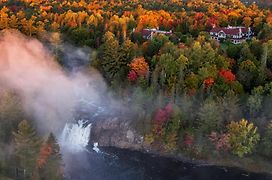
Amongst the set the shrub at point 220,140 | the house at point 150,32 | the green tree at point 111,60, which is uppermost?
the house at point 150,32

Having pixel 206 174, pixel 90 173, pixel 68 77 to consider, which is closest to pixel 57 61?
pixel 68 77

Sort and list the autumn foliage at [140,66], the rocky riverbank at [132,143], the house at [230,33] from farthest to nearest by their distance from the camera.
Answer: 1. the house at [230,33]
2. the autumn foliage at [140,66]
3. the rocky riverbank at [132,143]

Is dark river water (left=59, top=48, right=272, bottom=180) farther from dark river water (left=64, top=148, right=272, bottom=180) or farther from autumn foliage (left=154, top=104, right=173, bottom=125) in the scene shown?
autumn foliage (left=154, top=104, right=173, bottom=125)

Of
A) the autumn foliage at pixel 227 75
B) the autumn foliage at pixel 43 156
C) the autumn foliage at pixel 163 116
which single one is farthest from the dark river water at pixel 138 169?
the autumn foliage at pixel 227 75

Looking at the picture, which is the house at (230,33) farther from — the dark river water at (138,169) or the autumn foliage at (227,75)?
the dark river water at (138,169)

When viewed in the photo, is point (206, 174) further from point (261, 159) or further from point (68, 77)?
point (68, 77)

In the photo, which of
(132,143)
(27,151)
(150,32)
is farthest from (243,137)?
(150,32)

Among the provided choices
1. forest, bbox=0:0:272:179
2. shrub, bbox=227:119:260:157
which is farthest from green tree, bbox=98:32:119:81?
shrub, bbox=227:119:260:157
